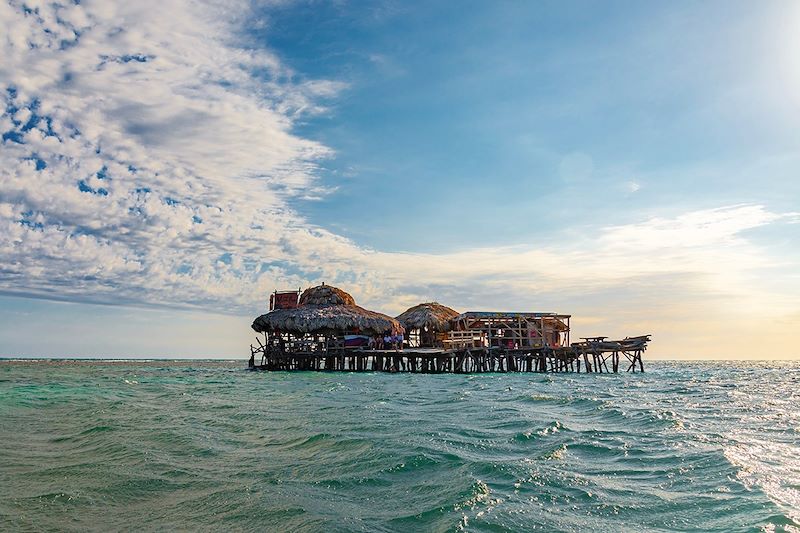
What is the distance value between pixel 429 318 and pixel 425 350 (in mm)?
4355

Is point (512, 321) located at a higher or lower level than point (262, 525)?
higher

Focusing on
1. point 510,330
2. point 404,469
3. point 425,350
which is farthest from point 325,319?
point 404,469

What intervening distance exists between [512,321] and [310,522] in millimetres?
35556

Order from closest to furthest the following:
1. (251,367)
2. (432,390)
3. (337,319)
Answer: (432,390) → (337,319) → (251,367)

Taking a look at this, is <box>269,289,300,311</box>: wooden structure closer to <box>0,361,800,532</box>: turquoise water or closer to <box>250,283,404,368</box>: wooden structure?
<box>250,283,404,368</box>: wooden structure

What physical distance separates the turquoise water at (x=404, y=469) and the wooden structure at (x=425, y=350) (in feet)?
75.6

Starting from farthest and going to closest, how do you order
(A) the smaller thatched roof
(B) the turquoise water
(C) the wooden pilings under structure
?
(A) the smaller thatched roof < (C) the wooden pilings under structure < (B) the turquoise water

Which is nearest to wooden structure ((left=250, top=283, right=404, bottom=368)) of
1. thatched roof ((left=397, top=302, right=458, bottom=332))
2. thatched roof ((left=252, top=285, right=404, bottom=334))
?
thatched roof ((left=252, top=285, right=404, bottom=334))

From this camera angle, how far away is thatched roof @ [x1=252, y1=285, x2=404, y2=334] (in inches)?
1590

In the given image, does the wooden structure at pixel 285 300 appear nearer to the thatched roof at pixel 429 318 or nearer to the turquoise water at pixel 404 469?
the thatched roof at pixel 429 318

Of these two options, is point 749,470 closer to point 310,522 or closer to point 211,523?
point 310,522

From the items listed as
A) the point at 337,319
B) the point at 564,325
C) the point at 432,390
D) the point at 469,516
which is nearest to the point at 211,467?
the point at 469,516

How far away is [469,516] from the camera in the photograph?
22.8 ft

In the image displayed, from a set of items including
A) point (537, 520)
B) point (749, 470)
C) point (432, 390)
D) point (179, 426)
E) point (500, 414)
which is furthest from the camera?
point (432, 390)
